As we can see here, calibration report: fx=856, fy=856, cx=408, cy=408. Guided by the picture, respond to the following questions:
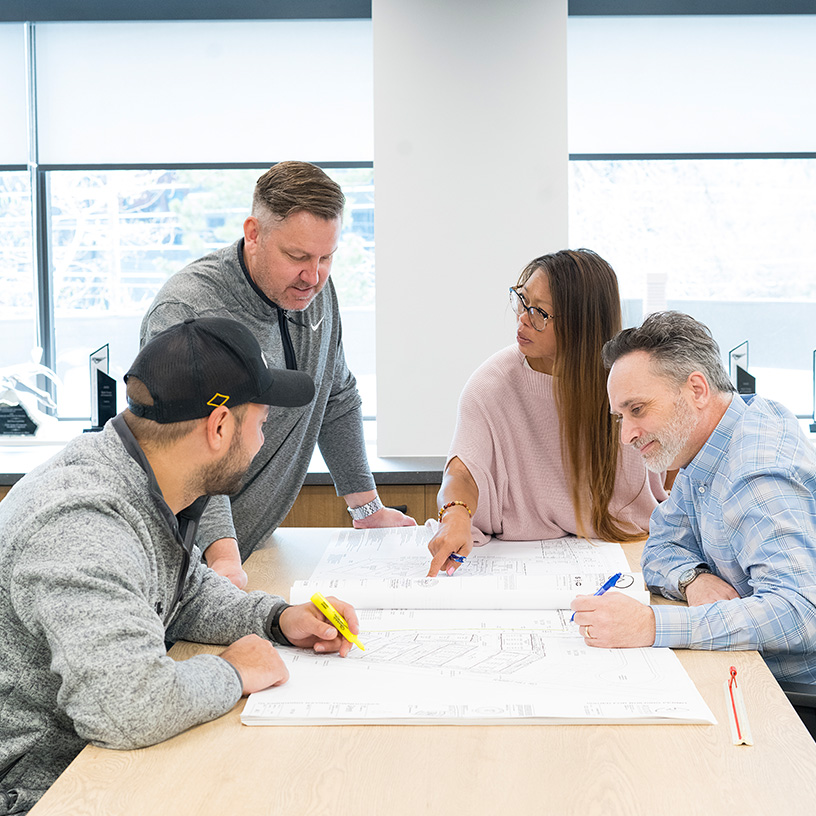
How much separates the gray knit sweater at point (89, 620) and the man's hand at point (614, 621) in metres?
0.55

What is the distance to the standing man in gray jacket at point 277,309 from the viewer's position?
72.0 inches

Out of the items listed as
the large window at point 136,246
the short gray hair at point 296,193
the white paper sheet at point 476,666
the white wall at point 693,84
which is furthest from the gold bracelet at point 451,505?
the white wall at point 693,84

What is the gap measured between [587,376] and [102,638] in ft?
4.23

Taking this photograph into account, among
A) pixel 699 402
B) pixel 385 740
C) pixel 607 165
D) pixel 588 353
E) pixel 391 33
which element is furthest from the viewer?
pixel 607 165

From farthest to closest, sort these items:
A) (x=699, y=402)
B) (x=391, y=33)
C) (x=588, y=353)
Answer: (x=391, y=33) < (x=588, y=353) < (x=699, y=402)

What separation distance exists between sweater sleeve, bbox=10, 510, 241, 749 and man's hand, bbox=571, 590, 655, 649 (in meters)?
0.58

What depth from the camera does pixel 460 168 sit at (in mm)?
3541

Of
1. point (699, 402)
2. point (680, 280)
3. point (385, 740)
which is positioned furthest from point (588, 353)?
point (680, 280)

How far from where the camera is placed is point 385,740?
3.56ft

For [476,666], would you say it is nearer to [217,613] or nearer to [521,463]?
[217,613]

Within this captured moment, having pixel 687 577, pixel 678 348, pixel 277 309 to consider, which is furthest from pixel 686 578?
pixel 277 309

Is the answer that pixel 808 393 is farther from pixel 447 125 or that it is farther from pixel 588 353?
pixel 588 353

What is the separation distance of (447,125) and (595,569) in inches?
92.4

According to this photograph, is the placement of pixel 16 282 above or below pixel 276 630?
above
